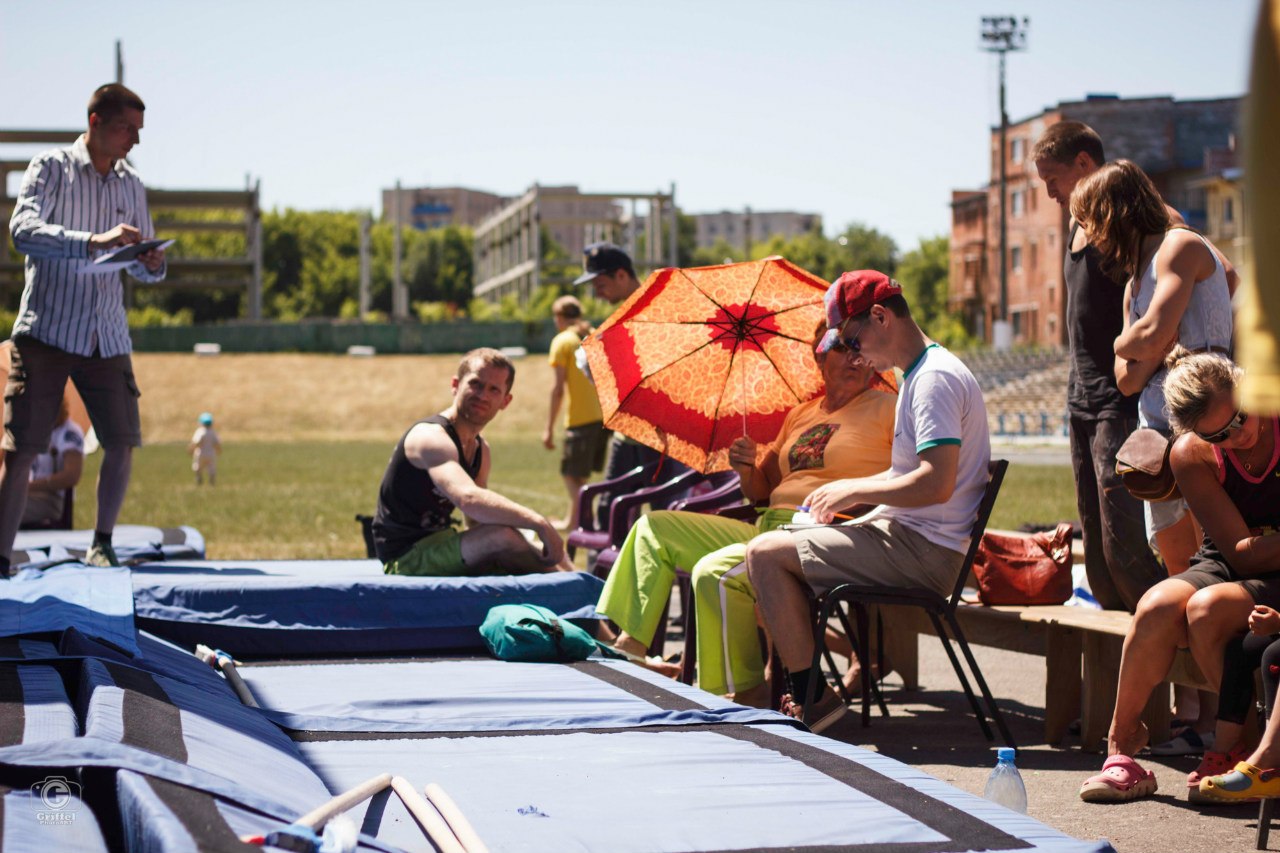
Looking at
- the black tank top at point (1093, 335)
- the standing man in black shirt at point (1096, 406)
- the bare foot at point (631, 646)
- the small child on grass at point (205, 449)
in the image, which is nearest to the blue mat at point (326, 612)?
the bare foot at point (631, 646)

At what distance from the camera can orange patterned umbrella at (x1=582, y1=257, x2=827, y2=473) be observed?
6.48 metres

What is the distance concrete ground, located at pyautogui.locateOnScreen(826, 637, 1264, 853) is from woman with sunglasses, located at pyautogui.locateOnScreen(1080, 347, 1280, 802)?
0.11m

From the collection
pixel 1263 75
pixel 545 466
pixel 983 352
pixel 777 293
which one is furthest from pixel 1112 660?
pixel 983 352

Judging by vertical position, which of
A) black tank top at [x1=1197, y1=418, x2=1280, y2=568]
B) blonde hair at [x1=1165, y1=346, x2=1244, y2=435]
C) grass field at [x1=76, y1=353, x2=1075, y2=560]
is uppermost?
blonde hair at [x1=1165, y1=346, x2=1244, y2=435]

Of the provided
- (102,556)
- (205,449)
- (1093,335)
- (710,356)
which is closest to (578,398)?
(710,356)

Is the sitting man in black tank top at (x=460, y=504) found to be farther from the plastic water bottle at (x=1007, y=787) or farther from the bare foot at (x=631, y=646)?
the plastic water bottle at (x=1007, y=787)

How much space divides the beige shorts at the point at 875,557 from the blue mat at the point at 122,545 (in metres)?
3.94

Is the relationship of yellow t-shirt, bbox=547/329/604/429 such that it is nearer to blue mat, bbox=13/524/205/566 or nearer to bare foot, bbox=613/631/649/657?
blue mat, bbox=13/524/205/566

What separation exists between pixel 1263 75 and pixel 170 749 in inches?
109

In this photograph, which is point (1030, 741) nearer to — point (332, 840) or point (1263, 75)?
point (332, 840)

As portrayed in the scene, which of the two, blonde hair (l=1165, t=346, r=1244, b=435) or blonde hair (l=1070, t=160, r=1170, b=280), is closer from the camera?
blonde hair (l=1165, t=346, r=1244, b=435)

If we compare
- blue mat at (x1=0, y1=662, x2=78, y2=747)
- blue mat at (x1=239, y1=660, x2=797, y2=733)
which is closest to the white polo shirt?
blue mat at (x1=239, y1=660, x2=797, y2=733)

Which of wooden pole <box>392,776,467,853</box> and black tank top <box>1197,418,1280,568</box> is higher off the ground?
black tank top <box>1197,418,1280,568</box>

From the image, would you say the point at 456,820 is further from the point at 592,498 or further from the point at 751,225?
the point at 751,225
